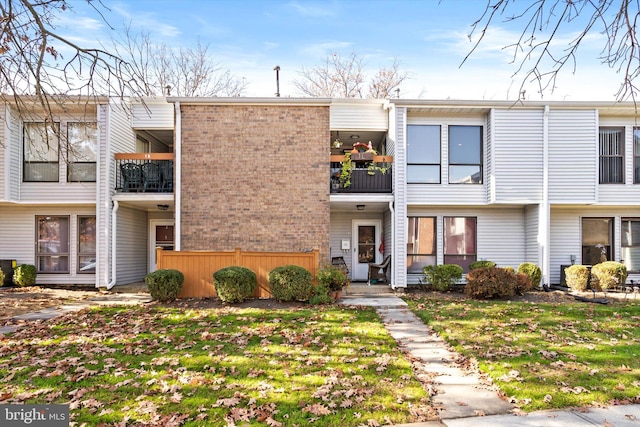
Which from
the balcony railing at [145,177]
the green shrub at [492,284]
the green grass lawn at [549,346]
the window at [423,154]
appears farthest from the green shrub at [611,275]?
the balcony railing at [145,177]

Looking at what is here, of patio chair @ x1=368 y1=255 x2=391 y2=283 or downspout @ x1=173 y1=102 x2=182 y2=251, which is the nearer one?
downspout @ x1=173 y1=102 x2=182 y2=251

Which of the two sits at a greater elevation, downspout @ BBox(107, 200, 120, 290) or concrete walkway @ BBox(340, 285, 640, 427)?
downspout @ BBox(107, 200, 120, 290)

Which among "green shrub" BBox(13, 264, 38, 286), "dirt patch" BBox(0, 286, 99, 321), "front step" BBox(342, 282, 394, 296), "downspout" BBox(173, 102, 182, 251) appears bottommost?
"dirt patch" BBox(0, 286, 99, 321)

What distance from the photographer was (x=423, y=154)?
14.1 meters

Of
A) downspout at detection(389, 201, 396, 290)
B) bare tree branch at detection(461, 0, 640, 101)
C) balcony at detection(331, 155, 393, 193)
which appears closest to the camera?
bare tree branch at detection(461, 0, 640, 101)

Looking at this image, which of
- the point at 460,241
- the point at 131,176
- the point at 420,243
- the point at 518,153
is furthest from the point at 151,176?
the point at 518,153

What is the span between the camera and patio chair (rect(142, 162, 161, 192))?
13664 millimetres

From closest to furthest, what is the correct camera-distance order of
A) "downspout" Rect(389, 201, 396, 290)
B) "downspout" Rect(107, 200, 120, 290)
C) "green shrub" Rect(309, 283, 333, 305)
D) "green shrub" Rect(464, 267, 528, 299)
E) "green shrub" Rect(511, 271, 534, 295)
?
"green shrub" Rect(309, 283, 333, 305), "green shrub" Rect(464, 267, 528, 299), "green shrub" Rect(511, 271, 534, 295), "downspout" Rect(389, 201, 396, 290), "downspout" Rect(107, 200, 120, 290)

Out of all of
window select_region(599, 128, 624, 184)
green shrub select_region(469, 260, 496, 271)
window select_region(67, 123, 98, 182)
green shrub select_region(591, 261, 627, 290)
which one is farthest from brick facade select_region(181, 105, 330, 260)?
window select_region(599, 128, 624, 184)

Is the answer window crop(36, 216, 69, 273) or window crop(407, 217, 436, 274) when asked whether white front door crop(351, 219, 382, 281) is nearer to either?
window crop(407, 217, 436, 274)

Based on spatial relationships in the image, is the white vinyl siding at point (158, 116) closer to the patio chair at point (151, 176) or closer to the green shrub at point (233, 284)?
the patio chair at point (151, 176)

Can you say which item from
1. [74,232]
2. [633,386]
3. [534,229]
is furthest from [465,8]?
[74,232]

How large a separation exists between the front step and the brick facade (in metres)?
1.33

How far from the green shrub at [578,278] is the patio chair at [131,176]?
14137 mm
